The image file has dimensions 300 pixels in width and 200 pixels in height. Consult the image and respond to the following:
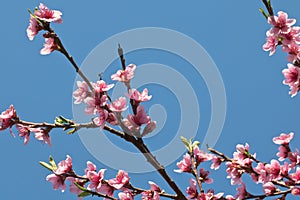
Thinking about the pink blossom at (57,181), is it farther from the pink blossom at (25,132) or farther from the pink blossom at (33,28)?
the pink blossom at (33,28)

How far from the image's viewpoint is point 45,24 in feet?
13.7

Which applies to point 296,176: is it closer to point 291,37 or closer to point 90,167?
point 291,37

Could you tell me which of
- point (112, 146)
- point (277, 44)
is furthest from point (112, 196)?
point (277, 44)

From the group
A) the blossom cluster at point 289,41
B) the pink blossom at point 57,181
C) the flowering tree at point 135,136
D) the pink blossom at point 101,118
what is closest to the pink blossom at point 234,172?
the flowering tree at point 135,136

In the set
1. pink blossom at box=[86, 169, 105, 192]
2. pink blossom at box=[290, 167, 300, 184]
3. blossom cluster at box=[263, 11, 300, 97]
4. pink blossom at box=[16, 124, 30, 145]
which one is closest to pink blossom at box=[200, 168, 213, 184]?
pink blossom at box=[290, 167, 300, 184]

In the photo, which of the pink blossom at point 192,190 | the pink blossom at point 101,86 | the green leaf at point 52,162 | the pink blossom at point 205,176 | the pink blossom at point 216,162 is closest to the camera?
the pink blossom at point 101,86

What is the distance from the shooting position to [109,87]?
157 inches

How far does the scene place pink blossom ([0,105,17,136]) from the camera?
4402 mm

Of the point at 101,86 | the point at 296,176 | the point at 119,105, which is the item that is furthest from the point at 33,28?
the point at 296,176

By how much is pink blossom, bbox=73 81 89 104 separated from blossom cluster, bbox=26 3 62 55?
435 millimetres

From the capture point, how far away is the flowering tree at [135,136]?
391 centimetres

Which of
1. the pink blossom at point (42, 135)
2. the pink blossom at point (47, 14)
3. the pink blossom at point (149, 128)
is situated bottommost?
the pink blossom at point (149, 128)

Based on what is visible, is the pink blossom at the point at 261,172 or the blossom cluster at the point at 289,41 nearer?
the blossom cluster at the point at 289,41

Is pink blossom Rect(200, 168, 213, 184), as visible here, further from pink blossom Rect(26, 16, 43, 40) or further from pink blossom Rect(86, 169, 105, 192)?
pink blossom Rect(26, 16, 43, 40)
